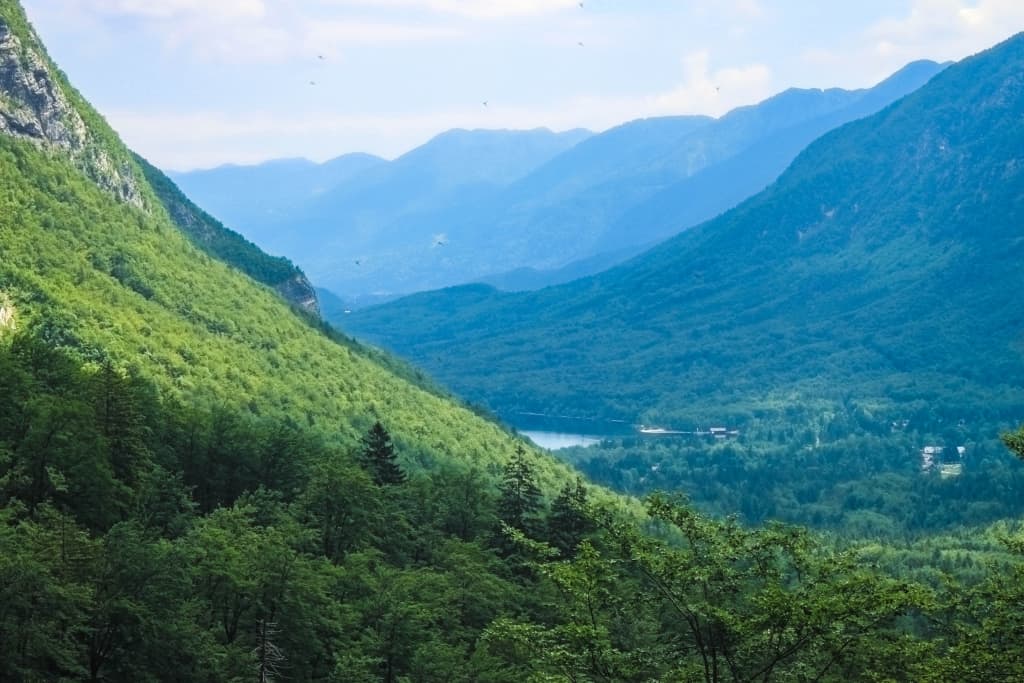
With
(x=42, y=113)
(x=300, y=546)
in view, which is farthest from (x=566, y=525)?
(x=42, y=113)

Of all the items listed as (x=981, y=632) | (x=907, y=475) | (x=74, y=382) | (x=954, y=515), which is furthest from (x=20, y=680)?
(x=907, y=475)

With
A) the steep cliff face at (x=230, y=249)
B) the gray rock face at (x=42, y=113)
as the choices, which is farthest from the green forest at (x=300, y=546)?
the steep cliff face at (x=230, y=249)

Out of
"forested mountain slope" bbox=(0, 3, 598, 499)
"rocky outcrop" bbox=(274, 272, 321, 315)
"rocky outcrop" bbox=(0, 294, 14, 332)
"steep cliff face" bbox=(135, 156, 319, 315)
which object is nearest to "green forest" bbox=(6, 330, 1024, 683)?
"rocky outcrop" bbox=(0, 294, 14, 332)

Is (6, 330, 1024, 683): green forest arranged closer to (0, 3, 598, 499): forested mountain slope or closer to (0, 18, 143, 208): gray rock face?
(0, 3, 598, 499): forested mountain slope

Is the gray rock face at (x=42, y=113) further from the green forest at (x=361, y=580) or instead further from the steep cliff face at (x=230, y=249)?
the green forest at (x=361, y=580)

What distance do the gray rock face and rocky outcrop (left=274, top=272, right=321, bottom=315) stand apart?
44143mm

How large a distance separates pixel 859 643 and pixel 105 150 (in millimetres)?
128271

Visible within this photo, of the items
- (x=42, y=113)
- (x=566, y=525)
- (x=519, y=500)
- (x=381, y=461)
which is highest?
(x=42, y=113)

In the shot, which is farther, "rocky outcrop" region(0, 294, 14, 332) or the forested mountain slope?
the forested mountain slope

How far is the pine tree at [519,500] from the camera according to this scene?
6419 cm

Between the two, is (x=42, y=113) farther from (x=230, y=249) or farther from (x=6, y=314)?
(x=230, y=249)

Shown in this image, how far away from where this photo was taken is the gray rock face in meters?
114

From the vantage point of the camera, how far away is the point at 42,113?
119875mm

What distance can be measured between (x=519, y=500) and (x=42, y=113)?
82.6 metres
